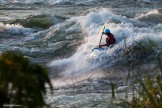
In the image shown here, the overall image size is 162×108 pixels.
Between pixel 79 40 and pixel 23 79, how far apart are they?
50.2 feet

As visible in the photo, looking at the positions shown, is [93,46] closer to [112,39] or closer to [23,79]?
[112,39]

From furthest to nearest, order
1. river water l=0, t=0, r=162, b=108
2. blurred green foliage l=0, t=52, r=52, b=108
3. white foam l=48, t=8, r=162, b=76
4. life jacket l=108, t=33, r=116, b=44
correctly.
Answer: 1. life jacket l=108, t=33, r=116, b=44
2. white foam l=48, t=8, r=162, b=76
3. river water l=0, t=0, r=162, b=108
4. blurred green foliage l=0, t=52, r=52, b=108

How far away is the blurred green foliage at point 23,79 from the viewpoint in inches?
91.8

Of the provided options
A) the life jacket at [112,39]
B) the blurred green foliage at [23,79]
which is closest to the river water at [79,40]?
the life jacket at [112,39]

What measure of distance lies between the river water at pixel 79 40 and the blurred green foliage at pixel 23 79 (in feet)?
16.9

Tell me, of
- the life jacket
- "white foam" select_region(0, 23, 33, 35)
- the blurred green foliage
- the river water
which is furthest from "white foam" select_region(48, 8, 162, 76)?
the blurred green foliage

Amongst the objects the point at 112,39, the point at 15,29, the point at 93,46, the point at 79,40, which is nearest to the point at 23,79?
the point at 112,39

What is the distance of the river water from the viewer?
10719 mm

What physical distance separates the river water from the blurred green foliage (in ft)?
16.9

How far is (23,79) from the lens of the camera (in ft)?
7.56

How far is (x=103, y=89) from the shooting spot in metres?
10.2

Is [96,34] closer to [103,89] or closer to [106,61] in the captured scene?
[106,61]

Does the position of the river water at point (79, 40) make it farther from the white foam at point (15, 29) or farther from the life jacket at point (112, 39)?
the life jacket at point (112, 39)

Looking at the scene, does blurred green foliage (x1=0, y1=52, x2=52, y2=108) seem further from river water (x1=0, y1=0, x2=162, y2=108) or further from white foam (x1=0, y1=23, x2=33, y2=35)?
white foam (x1=0, y1=23, x2=33, y2=35)
